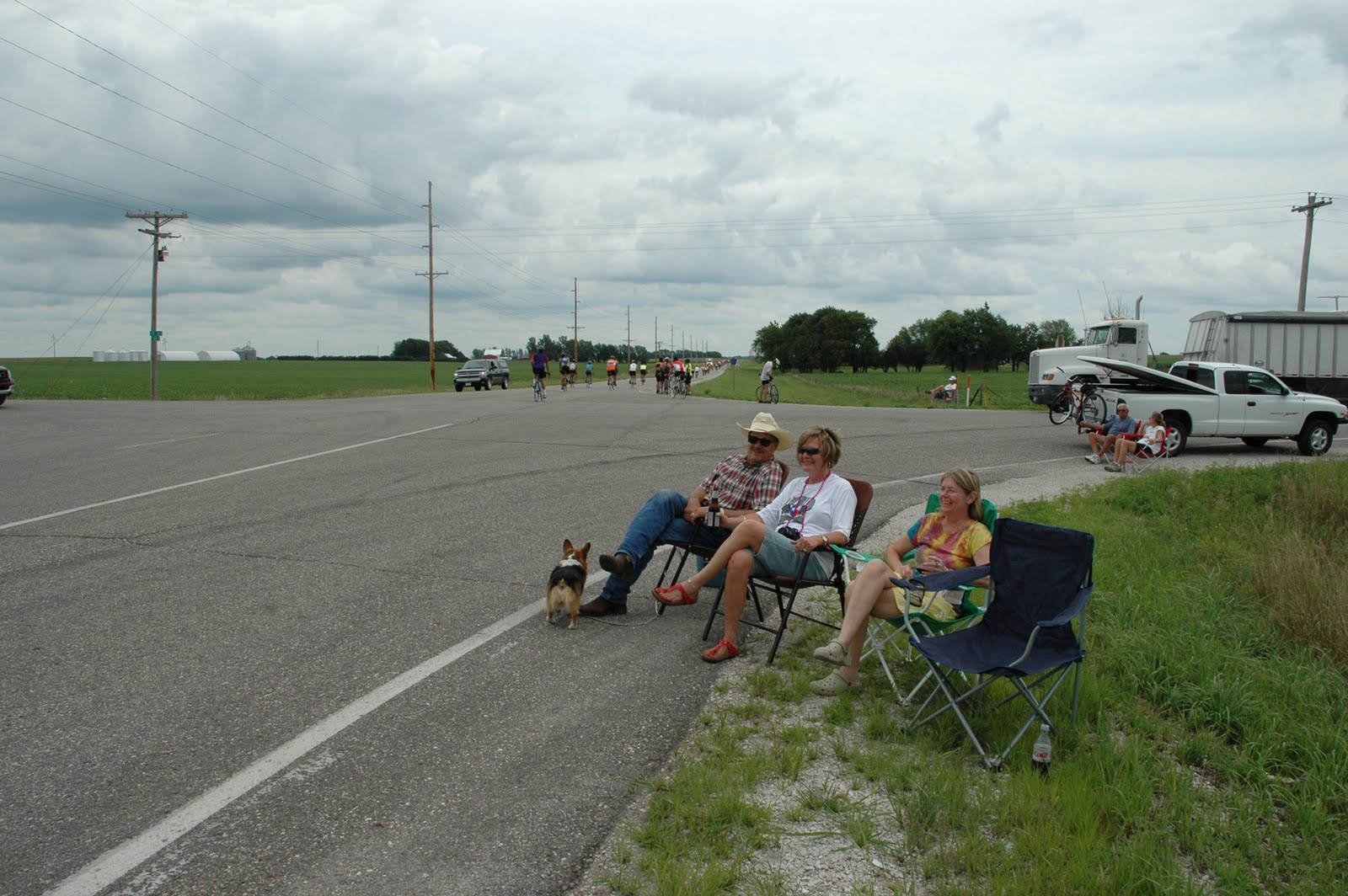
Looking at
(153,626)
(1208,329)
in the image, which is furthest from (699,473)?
(1208,329)

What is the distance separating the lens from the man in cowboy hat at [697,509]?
6.04m

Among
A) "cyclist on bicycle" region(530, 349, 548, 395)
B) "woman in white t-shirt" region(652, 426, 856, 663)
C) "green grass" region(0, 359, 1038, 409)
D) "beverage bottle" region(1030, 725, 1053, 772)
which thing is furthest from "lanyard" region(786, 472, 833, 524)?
"cyclist on bicycle" region(530, 349, 548, 395)

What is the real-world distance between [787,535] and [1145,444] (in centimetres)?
1112

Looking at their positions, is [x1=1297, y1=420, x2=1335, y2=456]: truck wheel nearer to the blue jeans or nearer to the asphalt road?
the asphalt road

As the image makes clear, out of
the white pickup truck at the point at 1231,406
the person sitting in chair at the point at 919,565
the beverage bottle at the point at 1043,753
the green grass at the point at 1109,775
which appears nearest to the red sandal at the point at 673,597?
the green grass at the point at 1109,775

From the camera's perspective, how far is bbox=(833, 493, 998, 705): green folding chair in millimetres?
4648

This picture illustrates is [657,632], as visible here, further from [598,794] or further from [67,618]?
[67,618]

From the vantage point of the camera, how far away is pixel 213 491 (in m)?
10.5

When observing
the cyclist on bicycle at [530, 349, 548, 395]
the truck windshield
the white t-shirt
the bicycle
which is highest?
the truck windshield

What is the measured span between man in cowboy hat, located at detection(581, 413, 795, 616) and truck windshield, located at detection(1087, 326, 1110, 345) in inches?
1058

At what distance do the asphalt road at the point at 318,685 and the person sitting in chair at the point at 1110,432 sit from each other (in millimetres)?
5242

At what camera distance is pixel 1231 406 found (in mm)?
16312

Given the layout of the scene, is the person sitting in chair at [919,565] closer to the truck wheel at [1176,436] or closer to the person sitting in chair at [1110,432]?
the person sitting in chair at [1110,432]

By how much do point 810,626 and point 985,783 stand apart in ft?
7.49
